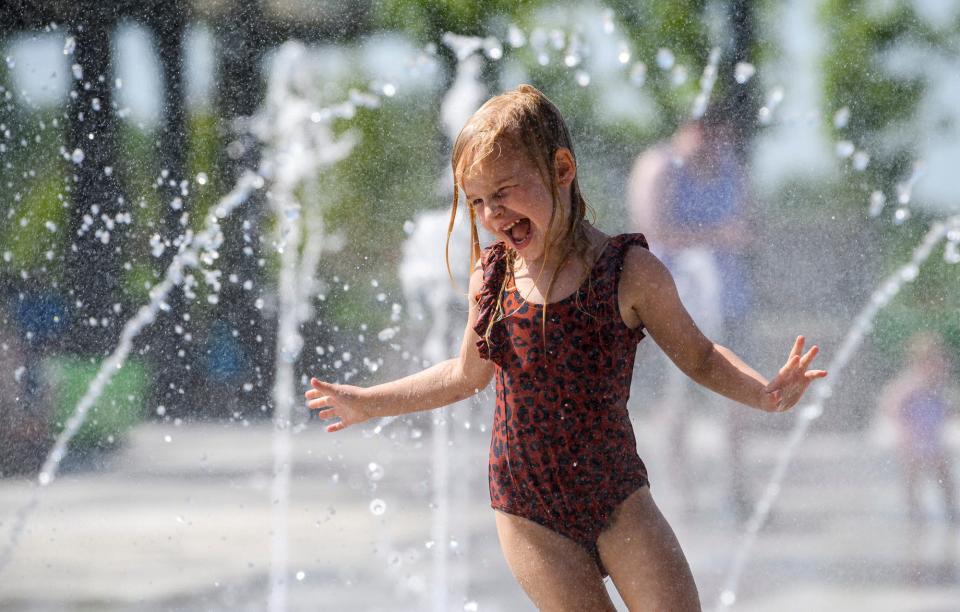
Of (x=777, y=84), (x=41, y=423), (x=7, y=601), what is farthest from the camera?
(x=41, y=423)

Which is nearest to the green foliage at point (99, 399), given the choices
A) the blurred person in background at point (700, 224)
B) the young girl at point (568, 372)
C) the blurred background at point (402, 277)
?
the blurred background at point (402, 277)

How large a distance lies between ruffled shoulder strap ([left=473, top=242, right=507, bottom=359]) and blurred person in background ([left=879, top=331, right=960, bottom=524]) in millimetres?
1916

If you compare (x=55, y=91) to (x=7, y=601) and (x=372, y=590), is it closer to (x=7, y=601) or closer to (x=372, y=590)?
(x=7, y=601)

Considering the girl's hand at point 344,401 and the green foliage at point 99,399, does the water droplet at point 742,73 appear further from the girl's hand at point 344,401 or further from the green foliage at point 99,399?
the green foliage at point 99,399

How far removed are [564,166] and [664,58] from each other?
1.87m

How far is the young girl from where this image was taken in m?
1.95

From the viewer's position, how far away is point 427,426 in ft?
13.0

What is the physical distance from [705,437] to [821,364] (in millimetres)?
433

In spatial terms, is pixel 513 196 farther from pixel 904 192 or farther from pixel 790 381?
pixel 904 192

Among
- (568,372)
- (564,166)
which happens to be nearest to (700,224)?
(564,166)

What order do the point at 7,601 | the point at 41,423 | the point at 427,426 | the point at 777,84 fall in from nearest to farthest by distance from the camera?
the point at 7,601, the point at 777,84, the point at 427,426, the point at 41,423

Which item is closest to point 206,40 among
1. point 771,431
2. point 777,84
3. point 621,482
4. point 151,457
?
point 151,457

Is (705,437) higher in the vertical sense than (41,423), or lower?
lower

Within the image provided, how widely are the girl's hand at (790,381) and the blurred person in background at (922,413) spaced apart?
173cm
